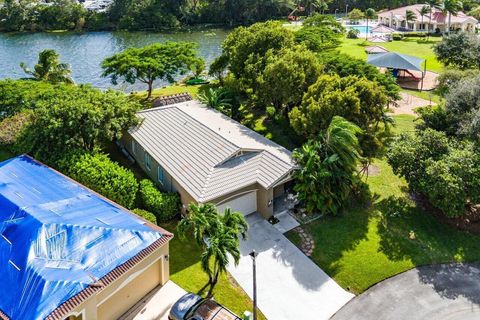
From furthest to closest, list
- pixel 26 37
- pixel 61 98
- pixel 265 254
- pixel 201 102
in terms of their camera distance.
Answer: pixel 26 37 → pixel 201 102 → pixel 61 98 → pixel 265 254

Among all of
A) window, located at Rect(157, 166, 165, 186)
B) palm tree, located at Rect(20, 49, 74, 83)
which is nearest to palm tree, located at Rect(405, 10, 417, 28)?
palm tree, located at Rect(20, 49, 74, 83)

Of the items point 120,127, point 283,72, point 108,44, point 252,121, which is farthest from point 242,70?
point 108,44

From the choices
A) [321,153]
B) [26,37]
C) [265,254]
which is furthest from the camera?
[26,37]

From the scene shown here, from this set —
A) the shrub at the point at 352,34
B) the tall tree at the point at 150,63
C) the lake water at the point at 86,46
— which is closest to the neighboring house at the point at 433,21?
the shrub at the point at 352,34

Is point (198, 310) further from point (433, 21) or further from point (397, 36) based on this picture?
point (433, 21)

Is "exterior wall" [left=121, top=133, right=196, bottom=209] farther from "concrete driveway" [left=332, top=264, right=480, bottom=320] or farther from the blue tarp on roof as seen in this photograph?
"concrete driveway" [left=332, top=264, right=480, bottom=320]

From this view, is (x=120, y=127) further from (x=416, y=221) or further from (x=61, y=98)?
(x=416, y=221)

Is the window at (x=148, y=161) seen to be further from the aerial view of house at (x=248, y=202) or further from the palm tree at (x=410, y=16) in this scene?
the palm tree at (x=410, y=16)
